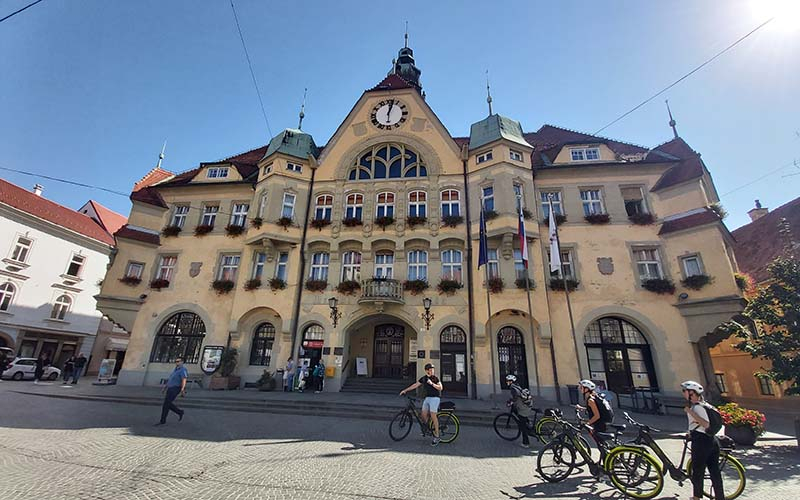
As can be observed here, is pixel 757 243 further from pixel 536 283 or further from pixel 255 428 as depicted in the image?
pixel 255 428

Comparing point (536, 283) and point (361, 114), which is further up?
point (361, 114)

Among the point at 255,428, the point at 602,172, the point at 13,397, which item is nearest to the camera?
the point at 255,428

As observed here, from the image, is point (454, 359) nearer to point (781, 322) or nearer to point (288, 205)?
point (781, 322)

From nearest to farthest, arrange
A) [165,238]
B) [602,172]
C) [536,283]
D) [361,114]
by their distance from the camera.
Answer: [536,283] → [602,172] → [165,238] → [361,114]

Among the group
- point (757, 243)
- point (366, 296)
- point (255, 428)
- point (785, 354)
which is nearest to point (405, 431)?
point (255, 428)

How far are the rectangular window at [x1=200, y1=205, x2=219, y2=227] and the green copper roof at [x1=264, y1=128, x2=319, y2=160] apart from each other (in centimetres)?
485

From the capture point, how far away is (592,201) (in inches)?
744

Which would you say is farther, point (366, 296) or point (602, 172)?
point (602, 172)

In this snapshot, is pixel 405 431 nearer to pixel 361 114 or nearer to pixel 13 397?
pixel 13 397

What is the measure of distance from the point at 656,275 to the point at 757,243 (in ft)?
43.6

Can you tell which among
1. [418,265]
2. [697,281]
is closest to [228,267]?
[418,265]

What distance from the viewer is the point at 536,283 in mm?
16656

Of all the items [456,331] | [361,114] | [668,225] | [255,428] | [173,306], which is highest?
[361,114]

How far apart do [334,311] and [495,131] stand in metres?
13.6
